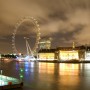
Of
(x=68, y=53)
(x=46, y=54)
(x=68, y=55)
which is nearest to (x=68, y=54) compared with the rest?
(x=68, y=55)

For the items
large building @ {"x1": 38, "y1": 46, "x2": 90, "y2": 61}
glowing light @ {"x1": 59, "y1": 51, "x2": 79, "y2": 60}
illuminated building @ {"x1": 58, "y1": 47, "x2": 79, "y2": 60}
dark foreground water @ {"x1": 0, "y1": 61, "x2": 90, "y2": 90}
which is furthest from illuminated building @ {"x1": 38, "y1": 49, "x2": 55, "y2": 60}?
dark foreground water @ {"x1": 0, "y1": 61, "x2": 90, "y2": 90}

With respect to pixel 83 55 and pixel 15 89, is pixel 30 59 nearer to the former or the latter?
pixel 83 55

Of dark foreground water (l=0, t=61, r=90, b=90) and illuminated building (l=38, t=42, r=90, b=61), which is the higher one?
illuminated building (l=38, t=42, r=90, b=61)

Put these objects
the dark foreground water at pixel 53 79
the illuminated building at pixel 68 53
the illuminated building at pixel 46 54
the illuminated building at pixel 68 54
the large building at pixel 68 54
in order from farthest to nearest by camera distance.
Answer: the illuminated building at pixel 46 54 < the illuminated building at pixel 68 53 < the large building at pixel 68 54 < the illuminated building at pixel 68 54 < the dark foreground water at pixel 53 79

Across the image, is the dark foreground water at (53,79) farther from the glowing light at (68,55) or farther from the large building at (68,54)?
the glowing light at (68,55)

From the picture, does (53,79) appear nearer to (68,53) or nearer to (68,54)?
(68,54)

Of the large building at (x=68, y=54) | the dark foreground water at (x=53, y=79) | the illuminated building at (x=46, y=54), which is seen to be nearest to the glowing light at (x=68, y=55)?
the large building at (x=68, y=54)

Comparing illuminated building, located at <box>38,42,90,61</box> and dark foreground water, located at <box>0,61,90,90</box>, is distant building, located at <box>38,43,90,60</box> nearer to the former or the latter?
illuminated building, located at <box>38,42,90,61</box>

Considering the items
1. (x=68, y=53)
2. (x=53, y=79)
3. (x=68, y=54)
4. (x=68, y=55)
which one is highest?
(x=68, y=53)

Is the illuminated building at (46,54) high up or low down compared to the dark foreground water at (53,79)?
up

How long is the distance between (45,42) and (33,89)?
17343 cm

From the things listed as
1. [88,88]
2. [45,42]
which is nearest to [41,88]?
[88,88]

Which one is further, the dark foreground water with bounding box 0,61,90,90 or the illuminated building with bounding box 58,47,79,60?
the illuminated building with bounding box 58,47,79,60

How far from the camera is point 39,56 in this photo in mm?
179125
